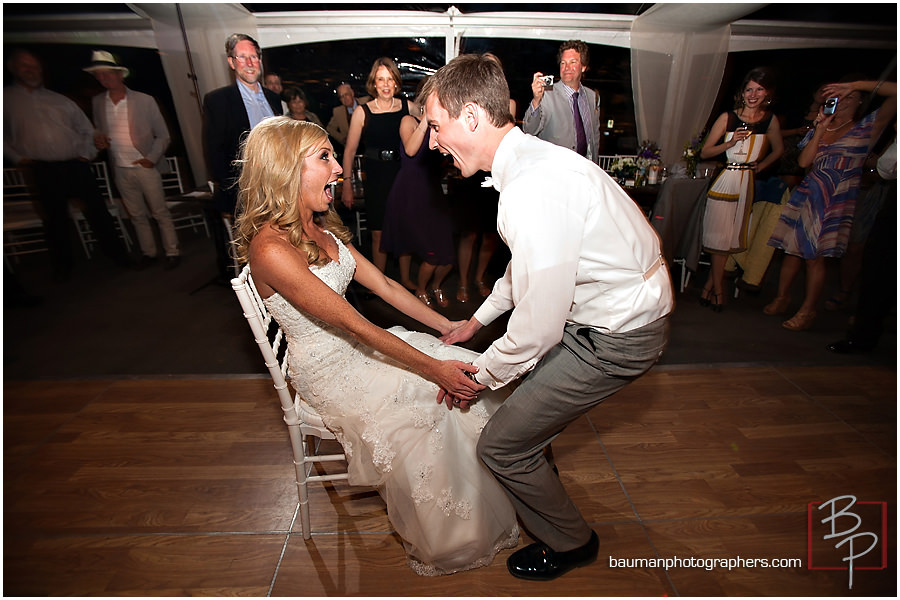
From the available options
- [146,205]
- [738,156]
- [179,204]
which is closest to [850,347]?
[738,156]

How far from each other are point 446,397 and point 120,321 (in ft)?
8.34

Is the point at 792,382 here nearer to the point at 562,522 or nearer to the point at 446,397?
the point at 562,522

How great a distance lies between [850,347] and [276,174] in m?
3.49

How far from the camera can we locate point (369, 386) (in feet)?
4.78

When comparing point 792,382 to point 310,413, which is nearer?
point 310,413

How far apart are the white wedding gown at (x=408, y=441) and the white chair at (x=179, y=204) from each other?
1.74m

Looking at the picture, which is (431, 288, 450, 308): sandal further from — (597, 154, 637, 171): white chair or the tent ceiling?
the tent ceiling

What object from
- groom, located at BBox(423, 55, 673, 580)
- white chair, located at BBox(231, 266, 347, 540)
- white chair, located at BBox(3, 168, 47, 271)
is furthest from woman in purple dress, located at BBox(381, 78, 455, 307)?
white chair, located at BBox(3, 168, 47, 271)

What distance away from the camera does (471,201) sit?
3.24 m

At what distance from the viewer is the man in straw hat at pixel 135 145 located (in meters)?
2.32

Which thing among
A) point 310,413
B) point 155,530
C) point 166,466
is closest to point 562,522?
point 310,413

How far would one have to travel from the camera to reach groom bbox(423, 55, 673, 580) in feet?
3.32

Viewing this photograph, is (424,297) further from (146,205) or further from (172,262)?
(146,205)

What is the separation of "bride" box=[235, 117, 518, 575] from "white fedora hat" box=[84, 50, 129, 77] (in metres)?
1.57
